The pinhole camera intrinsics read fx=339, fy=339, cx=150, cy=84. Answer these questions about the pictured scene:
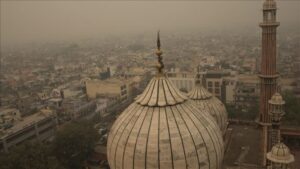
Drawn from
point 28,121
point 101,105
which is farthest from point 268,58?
point 101,105

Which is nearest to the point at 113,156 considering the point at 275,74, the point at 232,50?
the point at 275,74

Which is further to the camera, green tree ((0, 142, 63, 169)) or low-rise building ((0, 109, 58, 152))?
low-rise building ((0, 109, 58, 152))

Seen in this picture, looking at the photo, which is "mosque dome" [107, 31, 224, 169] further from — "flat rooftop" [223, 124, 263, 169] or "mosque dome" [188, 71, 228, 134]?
"flat rooftop" [223, 124, 263, 169]

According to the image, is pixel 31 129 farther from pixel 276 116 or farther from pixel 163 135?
pixel 163 135

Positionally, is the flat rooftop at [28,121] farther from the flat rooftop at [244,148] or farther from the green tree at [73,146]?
the flat rooftop at [244,148]

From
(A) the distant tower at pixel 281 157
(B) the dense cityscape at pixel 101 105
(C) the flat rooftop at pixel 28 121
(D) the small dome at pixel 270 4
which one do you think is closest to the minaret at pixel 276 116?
(A) the distant tower at pixel 281 157

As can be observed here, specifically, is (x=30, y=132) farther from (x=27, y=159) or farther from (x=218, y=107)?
(x=218, y=107)

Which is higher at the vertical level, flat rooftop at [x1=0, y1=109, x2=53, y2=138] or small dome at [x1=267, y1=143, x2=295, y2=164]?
small dome at [x1=267, y1=143, x2=295, y2=164]

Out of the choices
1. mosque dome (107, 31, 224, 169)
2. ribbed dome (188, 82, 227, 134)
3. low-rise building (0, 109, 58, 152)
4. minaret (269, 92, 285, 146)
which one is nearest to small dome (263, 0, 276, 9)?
ribbed dome (188, 82, 227, 134)

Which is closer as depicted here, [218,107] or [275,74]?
[218,107]
